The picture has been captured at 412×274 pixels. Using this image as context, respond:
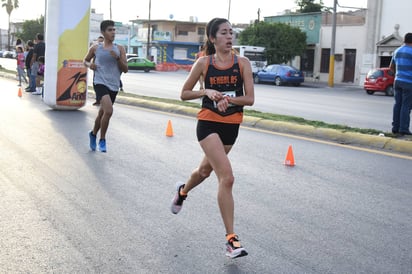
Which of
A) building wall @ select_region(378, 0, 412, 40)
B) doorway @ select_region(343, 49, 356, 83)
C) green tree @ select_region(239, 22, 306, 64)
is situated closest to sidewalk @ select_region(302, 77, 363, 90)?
doorway @ select_region(343, 49, 356, 83)

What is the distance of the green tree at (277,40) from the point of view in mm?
43000

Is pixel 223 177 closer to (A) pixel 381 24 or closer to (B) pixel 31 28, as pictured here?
(A) pixel 381 24

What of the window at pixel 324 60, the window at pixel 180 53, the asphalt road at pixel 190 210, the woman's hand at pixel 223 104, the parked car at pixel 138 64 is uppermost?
the window at pixel 180 53

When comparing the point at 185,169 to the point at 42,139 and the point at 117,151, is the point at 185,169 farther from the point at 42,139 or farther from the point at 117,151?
the point at 42,139

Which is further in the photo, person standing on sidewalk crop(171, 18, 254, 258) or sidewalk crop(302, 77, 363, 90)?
sidewalk crop(302, 77, 363, 90)

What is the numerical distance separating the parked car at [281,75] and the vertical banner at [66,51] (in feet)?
74.4

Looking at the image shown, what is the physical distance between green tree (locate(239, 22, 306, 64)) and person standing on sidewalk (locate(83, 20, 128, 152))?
117 feet

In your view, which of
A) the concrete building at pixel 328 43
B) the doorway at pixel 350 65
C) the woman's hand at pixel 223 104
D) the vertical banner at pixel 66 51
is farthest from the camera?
the doorway at pixel 350 65

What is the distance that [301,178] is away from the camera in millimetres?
6906

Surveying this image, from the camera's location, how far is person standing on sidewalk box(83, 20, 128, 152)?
8203mm

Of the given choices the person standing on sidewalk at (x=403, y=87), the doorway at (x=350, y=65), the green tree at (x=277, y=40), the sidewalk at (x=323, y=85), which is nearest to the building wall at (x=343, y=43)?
the doorway at (x=350, y=65)

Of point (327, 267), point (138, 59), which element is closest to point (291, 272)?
point (327, 267)

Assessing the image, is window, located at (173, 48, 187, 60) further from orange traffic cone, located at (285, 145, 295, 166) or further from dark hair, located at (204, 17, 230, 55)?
dark hair, located at (204, 17, 230, 55)

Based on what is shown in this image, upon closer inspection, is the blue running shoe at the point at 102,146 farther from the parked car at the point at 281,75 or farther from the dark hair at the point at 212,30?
the parked car at the point at 281,75
